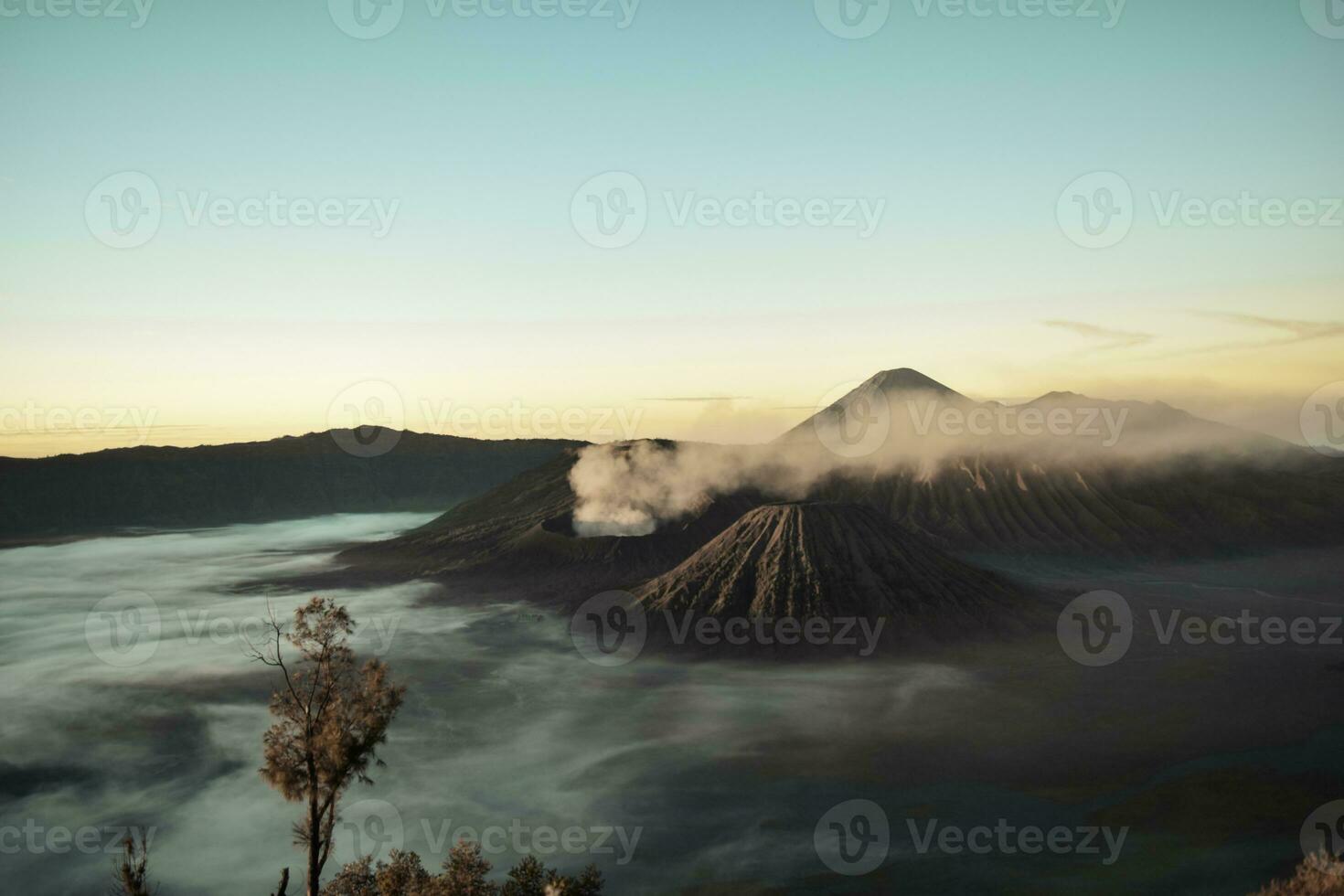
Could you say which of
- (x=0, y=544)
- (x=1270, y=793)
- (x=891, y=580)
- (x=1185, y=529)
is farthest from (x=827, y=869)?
(x=0, y=544)

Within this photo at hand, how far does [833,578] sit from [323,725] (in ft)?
183

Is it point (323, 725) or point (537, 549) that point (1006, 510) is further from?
point (323, 725)

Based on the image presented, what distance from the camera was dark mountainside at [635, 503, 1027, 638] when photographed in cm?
7400

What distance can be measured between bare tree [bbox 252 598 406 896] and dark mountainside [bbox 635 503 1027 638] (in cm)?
5094

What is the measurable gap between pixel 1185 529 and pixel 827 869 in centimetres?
12450

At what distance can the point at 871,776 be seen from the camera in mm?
45531

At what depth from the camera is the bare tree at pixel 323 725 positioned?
2495 centimetres

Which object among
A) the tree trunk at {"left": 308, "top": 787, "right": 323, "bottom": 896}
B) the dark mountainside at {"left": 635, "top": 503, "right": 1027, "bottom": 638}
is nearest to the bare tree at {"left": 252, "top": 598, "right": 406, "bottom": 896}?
the tree trunk at {"left": 308, "top": 787, "right": 323, "bottom": 896}

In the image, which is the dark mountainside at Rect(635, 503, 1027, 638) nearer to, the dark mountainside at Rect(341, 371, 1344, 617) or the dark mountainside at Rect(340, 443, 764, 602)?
the dark mountainside at Rect(341, 371, 1344, 617)

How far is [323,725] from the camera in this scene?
25.4 metres

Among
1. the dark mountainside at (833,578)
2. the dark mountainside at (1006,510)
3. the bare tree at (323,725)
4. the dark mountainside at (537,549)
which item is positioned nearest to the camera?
the bare tree at (323,725)

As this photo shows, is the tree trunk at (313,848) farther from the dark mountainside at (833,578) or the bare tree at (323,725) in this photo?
the dark mountainside at (833,578)

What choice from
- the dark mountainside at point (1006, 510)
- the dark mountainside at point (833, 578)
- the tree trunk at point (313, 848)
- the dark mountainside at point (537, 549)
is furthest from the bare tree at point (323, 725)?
the dark mountainside at point (537, 549)

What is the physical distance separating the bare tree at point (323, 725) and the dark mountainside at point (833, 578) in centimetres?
5094
